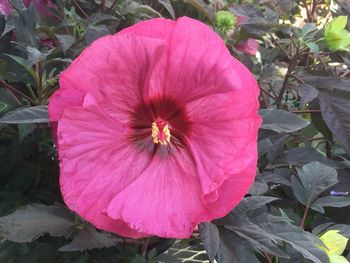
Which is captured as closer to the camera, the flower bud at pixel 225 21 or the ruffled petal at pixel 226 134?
the ruffled petal at pixel 226 134

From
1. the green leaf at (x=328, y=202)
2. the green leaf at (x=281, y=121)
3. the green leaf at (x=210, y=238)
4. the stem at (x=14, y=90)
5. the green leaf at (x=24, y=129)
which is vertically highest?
the green leaf at (x=281, y=121)

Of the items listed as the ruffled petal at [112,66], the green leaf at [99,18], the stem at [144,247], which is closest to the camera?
the ruffled petal at [112,66]

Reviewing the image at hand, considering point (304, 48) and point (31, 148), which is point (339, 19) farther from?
point (31, 148)

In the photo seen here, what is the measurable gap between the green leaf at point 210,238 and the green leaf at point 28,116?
0.16m

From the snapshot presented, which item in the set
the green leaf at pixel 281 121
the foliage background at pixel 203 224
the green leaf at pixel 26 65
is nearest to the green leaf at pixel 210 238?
the foliage background at pixel 203 224

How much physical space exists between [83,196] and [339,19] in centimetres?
38

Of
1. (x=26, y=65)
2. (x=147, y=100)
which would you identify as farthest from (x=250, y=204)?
(x=26, y=65)

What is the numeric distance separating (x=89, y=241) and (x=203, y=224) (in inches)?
3.7

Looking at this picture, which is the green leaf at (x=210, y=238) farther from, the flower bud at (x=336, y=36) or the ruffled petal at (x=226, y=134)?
the flower bud at (x=336, y=36)

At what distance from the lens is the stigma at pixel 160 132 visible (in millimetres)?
457

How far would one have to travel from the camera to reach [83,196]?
1.31 ft

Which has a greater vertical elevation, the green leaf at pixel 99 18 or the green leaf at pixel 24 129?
the green leaf at pixel 99 18

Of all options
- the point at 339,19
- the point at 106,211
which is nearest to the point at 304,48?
the point at 339,19

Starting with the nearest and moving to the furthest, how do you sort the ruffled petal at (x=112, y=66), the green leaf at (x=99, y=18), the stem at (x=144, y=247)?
the ruffled petal at (x=112, y=66) < the stem at (x=144, y=247) < the green leaf at (x=99, y=18)
